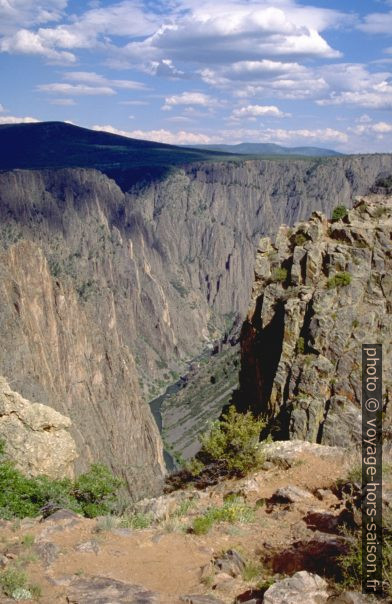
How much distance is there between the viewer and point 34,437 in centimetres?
2444

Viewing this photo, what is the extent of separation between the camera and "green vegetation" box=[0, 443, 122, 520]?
1936 cm

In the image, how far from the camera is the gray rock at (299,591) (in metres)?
11.6

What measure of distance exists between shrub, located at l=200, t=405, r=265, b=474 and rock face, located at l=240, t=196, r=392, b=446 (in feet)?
16.1

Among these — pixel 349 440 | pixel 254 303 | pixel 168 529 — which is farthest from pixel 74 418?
pixel 168 529

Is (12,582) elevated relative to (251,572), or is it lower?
elevated

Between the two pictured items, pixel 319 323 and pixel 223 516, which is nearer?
pixel 223 516

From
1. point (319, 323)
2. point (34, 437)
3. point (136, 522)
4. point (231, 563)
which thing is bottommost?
point (34, 437)

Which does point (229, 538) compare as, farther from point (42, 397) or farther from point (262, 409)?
point (42, 397)

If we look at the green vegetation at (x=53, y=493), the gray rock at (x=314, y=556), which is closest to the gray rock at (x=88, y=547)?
the green vegetation at (x=53, y=493)

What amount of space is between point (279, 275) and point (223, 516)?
59.7ft

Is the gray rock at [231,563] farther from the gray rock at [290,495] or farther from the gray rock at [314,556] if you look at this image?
the gray rock at [290,495]

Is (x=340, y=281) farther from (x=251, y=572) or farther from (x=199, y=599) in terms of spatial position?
(x=199, y=599)

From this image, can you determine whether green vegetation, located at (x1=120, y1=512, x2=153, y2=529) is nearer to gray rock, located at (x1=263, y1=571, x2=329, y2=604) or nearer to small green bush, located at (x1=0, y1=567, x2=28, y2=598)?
small green bush, located at (x1=0, y1=567, x2=28, y2=598)

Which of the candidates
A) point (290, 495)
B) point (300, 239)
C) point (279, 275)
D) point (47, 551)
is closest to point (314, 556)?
point (290, 495)
